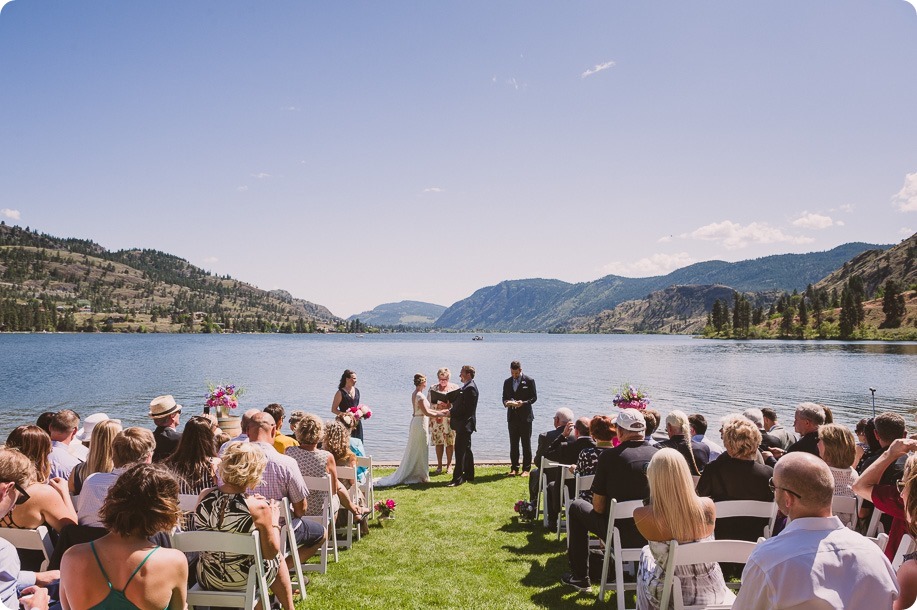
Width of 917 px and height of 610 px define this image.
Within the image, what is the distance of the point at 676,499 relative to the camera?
404cm

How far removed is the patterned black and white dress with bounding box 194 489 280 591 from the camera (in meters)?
4.23

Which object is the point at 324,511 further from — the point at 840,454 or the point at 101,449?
the point at 840,454

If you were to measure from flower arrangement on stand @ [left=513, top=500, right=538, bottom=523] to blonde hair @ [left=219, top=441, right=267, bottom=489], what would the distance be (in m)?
5.15

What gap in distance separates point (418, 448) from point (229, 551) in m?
7.37

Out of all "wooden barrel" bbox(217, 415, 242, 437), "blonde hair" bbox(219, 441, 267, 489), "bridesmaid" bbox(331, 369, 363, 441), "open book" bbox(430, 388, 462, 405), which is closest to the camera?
"blonde hair" bbox(219, 441, 267, 489)

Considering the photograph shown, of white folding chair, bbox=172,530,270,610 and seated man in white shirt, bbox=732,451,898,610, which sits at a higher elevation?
seated man in white shirt, bbox=732,451,898,610

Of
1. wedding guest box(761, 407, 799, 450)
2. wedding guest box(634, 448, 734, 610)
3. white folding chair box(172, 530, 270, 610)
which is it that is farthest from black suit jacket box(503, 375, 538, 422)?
white folding chair box(172, 530, 270, 610)

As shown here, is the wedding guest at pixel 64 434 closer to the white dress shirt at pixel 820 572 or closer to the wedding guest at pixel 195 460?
the wedding guest at pixel 195 460

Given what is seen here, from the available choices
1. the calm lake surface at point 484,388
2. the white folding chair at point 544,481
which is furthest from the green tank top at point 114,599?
the calm lake surface at point 484,388

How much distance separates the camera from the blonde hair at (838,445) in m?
5.40

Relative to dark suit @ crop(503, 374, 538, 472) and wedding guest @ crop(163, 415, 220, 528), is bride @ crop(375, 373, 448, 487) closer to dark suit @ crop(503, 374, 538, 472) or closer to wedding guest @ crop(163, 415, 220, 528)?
dark suit @ crop(503, 374, 538, 472)

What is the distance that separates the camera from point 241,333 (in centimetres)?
19962

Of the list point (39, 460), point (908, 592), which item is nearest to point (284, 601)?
point (39, 460)

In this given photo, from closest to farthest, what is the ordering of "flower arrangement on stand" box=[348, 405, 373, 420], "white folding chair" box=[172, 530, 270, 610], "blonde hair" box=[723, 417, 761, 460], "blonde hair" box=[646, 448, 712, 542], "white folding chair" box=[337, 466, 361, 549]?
"white folding chair" box=[172, 530, 270, 610] → "blonde hair" box=[646, 448, 712, 542] → "blonde hair" box=[723, 417, 761, 460] → "white folding chair" box=[337, 466, 361, 549] → "flower arrangement on stand" box=[348, 405, 373, 420]
